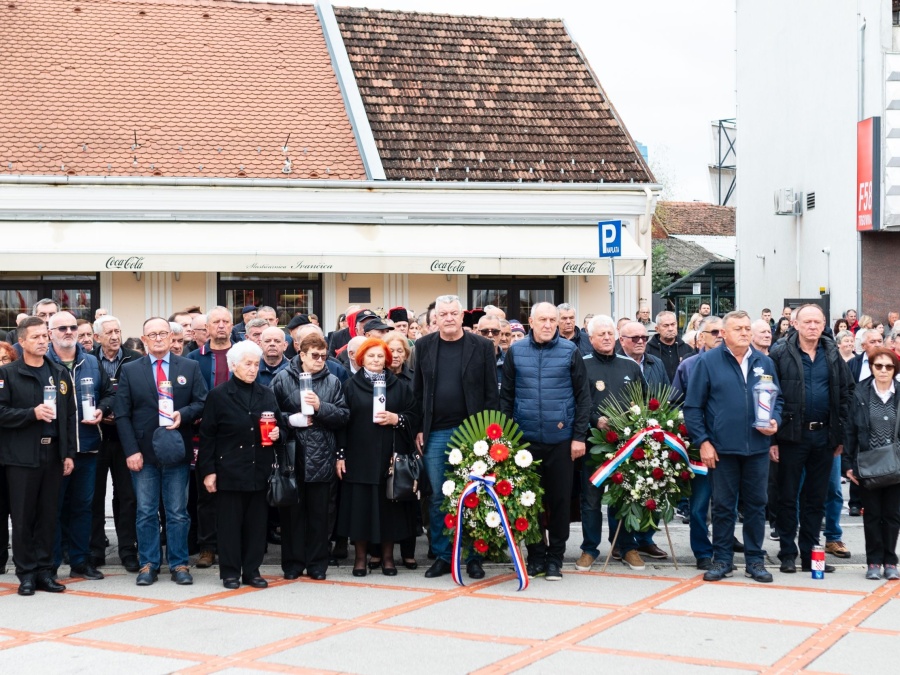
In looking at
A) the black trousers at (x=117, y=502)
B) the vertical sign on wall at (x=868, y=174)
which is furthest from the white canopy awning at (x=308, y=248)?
the black trousers at (x=117, y=502)

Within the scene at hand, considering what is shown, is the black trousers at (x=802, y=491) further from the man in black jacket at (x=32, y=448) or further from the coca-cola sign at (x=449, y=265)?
the coca-cola sign at (x=449, y=265)

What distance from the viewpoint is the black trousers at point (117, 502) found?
31.6 ft

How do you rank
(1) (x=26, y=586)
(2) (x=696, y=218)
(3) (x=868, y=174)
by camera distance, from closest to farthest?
(1) (x=26, y=586) < (3) (x=868, y=174) < (2) (x=696, y=218)

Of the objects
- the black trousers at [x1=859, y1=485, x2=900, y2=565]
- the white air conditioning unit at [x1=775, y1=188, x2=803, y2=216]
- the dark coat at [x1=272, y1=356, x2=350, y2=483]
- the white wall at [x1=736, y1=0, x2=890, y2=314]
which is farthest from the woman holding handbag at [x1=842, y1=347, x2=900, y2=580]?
the white air conditioning unit at [x1=775, y1=188, x2=803, y2=216]

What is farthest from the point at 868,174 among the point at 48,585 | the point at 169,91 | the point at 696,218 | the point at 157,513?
the point at 696,218

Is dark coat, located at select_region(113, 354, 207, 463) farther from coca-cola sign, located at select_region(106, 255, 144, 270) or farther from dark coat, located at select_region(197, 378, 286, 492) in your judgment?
coca-cola sign, located at select_region(106, 255, 144, 270)

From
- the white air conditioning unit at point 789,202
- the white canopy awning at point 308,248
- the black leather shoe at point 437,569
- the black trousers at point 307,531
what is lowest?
the black leather shoe at point 437,569

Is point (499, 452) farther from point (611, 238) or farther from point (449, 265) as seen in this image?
point (449, 265)

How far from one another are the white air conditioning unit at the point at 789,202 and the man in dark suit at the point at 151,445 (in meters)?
21.2

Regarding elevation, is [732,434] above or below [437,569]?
above

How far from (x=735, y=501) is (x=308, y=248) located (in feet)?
42.6

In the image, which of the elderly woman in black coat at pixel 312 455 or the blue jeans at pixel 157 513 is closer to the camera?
the blue jeans at pixel 157 513

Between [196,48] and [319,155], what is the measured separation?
4.49 m

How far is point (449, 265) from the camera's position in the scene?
2131cm
